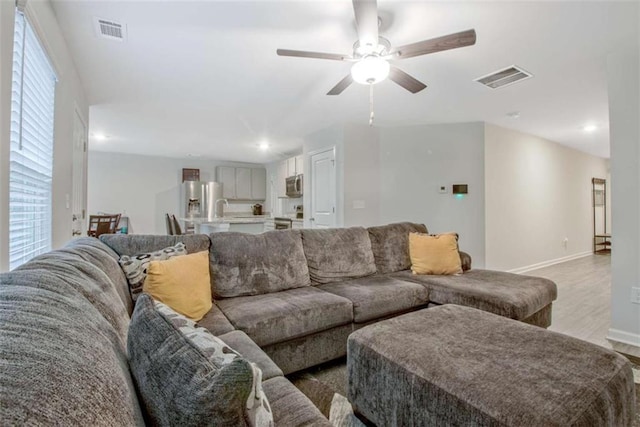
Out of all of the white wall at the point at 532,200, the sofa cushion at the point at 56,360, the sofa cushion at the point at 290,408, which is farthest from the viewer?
the white wall at the point at 532,200

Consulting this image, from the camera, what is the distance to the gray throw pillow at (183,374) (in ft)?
1.79

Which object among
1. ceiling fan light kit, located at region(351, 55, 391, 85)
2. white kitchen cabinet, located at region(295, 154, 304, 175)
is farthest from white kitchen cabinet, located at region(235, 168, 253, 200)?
ceiling fan light kit, located at region(351, 55, 391, 85)

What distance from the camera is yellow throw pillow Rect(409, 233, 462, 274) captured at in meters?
2.81

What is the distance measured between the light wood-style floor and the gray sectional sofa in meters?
0.58

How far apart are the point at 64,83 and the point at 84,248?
6.01ft

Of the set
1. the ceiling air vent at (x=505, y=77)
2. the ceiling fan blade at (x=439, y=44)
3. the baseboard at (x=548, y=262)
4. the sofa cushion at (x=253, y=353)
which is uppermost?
the ceiling air vent at (x=505, y=77)

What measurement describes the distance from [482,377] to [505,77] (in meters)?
3.00

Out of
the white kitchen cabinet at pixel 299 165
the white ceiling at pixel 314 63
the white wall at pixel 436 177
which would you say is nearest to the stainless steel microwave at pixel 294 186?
the white kitchen cabinet at pixel 299 165

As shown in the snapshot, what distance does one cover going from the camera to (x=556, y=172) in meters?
5.91

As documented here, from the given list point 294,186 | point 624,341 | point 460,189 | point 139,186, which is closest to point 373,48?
point 624,341

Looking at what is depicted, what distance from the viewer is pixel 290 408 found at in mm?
966

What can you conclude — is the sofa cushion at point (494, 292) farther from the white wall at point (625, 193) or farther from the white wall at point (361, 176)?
the white wall at point (361, 176)

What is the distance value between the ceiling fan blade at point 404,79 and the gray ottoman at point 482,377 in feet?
5.73

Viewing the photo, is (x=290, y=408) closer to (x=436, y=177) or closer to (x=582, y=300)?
(x=582, y=300)
